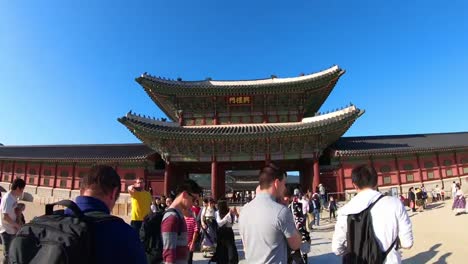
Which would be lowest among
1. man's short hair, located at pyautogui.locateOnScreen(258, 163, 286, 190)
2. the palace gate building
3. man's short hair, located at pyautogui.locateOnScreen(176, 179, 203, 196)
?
man's short hair, located at pyautogui.locateOnScreen(176, 179, 203, 196)

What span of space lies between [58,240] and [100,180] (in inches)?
19.2

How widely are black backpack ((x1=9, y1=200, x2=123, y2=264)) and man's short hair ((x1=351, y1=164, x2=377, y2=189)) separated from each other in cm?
272

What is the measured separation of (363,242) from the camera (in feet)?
10.9

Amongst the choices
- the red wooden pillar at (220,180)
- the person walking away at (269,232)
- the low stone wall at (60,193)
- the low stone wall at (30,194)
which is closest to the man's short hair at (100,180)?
the person walking away at (269,232)

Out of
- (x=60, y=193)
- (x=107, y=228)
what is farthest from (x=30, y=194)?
(x=107, y=228)

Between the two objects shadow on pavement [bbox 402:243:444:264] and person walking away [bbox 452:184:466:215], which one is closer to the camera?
shadow on pavement [bbox 402:243:444:264]

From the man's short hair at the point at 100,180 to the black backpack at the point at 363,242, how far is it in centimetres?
243

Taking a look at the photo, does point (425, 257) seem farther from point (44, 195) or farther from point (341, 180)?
point (44, 195)

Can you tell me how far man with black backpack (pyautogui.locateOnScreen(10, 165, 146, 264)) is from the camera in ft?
5.40

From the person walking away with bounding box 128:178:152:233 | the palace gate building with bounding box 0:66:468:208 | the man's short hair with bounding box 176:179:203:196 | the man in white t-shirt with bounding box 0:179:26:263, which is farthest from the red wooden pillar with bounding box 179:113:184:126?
the man's short hair with bounding box 176:179:203:196

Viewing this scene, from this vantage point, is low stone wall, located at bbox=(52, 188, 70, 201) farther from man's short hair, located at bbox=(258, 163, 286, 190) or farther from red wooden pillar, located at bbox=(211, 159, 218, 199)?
man's short hair, located at bbox=(258, 163, 286, 190)

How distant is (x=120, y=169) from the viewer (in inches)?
959

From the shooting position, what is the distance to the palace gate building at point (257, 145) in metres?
21.8

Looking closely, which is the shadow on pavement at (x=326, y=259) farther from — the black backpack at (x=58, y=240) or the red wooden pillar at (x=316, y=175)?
the red wooden pillar at (x=316, y=175)
